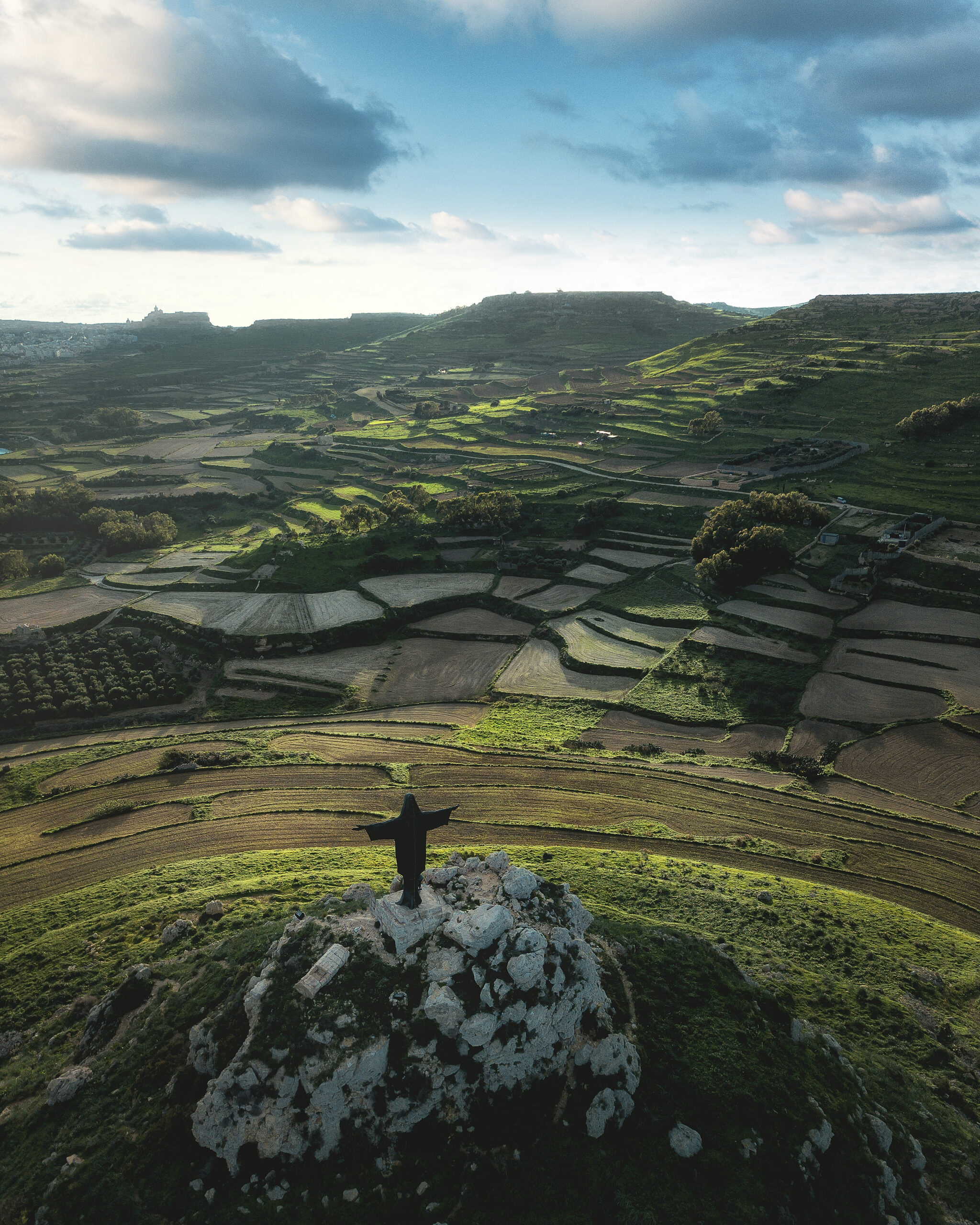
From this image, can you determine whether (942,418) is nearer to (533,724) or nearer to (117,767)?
(533,724)

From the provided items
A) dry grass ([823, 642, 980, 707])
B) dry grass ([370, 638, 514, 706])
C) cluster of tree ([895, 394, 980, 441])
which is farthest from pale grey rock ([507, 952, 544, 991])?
cluster of tree ([895, 394, 980, 441])

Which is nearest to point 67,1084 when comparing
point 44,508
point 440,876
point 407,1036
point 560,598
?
point 407,1036

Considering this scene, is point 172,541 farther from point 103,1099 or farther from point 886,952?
point 886,952

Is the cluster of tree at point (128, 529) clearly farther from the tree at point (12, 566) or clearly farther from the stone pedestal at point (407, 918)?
the stone pedestal at point (407, 918)

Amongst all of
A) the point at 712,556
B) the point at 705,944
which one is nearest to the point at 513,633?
the point at 712,556

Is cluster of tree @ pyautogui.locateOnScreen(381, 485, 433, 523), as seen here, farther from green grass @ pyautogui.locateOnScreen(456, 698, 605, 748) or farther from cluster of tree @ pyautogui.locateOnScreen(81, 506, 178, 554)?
green grass @ pyautogui.locateOnScreen(456, 698, 605, 748)
